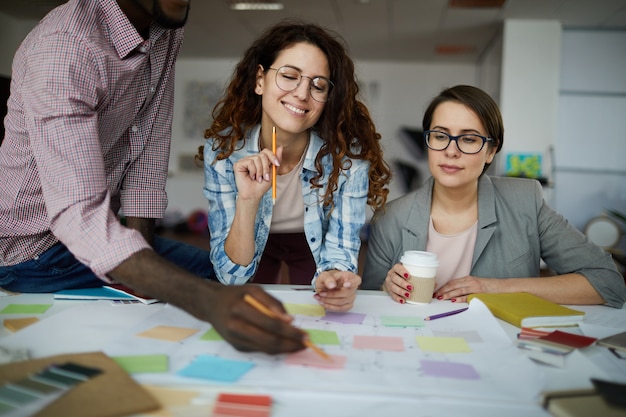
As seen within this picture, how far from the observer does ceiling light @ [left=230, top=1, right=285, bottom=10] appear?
218 inches

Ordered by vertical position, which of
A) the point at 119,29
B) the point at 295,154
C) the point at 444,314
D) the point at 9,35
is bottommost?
the point at 444,314

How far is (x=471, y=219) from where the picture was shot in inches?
70.9

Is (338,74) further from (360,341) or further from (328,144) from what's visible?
(360,341)

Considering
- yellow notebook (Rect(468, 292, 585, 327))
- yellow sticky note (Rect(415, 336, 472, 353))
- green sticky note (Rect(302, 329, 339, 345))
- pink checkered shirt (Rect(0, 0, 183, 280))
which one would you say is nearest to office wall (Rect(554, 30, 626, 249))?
yellow notebook (Rect(468, 292, 585, 327))

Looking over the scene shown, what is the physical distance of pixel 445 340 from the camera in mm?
1074

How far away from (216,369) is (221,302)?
4.5 inches

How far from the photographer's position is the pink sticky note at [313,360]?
3.02 ft

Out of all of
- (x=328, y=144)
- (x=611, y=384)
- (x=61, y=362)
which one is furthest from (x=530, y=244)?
(x=61, y=362)

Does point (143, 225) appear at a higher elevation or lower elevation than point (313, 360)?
higher

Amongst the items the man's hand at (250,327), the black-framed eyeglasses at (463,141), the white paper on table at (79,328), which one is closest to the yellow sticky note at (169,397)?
the man's hand at (250,327)

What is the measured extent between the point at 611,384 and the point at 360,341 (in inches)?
17.5

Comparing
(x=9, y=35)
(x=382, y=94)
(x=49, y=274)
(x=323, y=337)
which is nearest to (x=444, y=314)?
(x=323, y=337)

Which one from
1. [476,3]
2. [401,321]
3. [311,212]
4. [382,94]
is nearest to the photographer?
[401,321]

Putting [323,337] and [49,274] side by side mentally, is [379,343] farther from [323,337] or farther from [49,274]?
[49,274]
